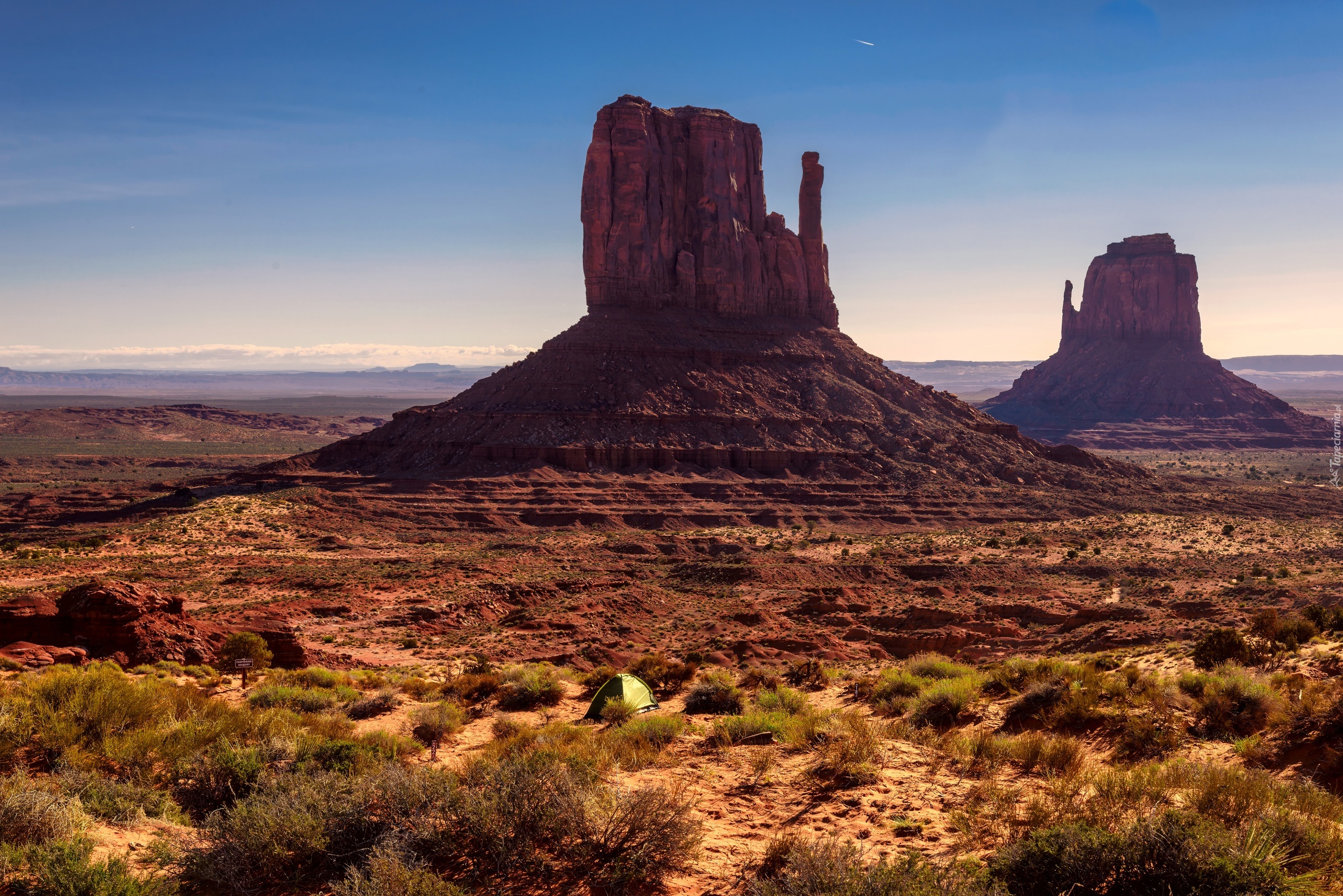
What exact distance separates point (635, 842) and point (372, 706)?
9.25 m

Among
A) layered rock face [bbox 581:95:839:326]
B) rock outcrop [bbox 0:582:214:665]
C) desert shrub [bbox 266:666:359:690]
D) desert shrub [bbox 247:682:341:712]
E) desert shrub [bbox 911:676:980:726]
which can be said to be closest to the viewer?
desert shrub [bbox 911:676:980:726]

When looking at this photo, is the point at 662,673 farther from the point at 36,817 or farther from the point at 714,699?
the point at 36,817

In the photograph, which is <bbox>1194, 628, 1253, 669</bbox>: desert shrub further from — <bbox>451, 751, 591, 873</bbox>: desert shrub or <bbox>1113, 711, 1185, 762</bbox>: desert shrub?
<bbox>451, 751, 591, 873</bbox>: desert shrub

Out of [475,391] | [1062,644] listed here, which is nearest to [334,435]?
[475,391]

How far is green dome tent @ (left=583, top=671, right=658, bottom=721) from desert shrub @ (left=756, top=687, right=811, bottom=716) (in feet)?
7.61

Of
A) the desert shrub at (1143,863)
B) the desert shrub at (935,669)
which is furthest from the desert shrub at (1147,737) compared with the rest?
the desert shrub at (935,669)

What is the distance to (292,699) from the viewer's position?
16547 mm

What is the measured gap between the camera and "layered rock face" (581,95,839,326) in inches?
3270

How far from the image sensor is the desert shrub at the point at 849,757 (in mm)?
11844

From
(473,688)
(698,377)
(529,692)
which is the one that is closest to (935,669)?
(529,692)

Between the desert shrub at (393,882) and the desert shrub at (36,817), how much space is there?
2.94 metres

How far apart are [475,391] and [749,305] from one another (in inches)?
1073

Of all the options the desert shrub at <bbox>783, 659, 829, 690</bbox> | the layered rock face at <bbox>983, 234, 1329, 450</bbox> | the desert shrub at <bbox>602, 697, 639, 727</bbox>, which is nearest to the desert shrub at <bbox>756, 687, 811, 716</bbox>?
the desert shrub at <bbox>602, 697, 639, 727</bbox>

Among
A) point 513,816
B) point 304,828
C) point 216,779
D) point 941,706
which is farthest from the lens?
point 941,706
